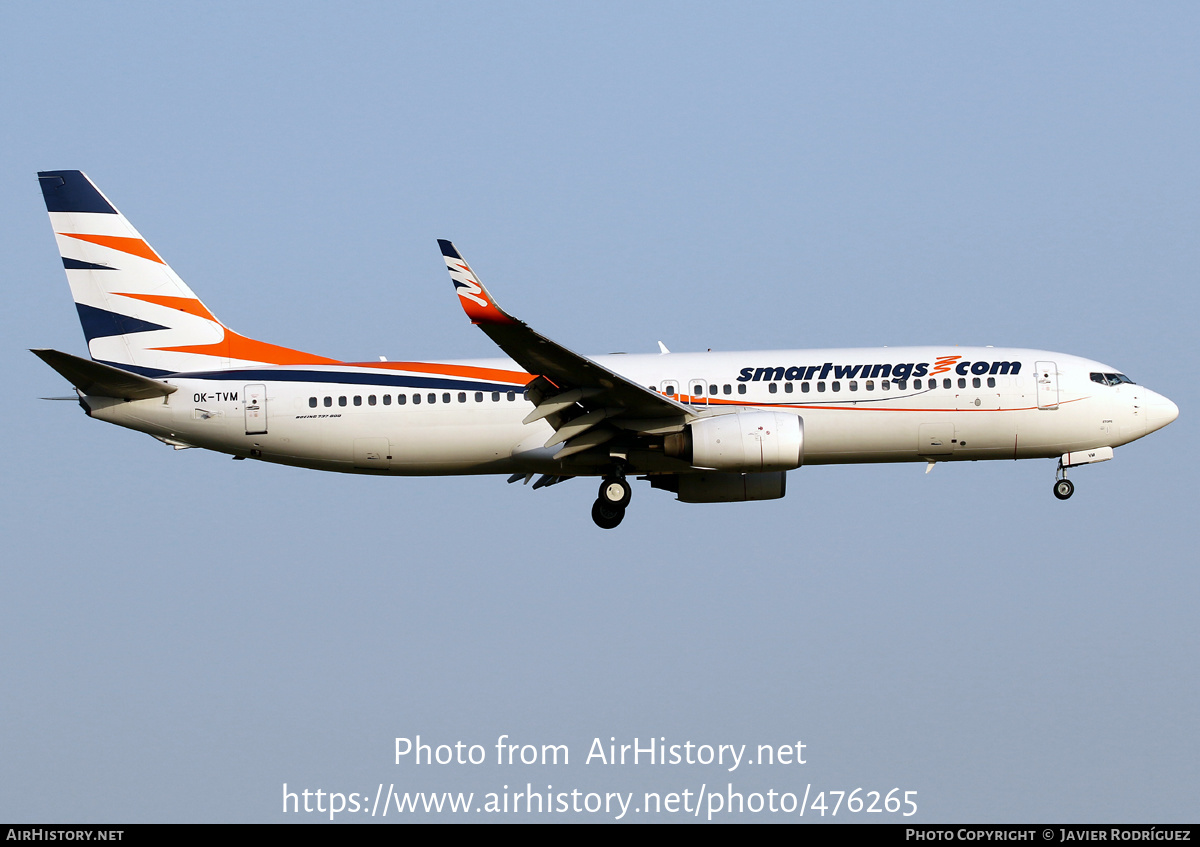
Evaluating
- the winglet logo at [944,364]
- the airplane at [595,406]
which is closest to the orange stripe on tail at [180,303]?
the airplane at [595,406]

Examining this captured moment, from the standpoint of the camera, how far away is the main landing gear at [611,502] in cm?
2906

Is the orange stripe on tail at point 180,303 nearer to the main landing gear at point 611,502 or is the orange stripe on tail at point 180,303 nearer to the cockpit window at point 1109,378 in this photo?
the main landing gear at point 611,502

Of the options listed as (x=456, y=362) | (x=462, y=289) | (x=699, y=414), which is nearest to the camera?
(x=462, y=289)

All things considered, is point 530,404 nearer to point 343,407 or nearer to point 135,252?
point 343,407

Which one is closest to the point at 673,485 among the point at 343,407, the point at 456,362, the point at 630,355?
the point at 630,355

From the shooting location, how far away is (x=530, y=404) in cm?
2864

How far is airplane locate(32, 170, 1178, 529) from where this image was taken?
28297 millimetres

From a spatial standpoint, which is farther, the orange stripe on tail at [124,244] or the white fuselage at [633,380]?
the orange stripe on tail at [124,244]

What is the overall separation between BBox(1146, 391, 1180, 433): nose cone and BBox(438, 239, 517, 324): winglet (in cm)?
1593

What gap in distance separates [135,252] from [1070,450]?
75.7 ft

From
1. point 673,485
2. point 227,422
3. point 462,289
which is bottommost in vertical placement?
point 673,485

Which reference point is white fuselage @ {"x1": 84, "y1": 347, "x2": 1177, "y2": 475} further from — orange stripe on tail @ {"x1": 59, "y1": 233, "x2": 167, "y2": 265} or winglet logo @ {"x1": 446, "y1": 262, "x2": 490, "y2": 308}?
winglet logo @ {"x1": 446, "y1": 262, "x2": 490, "y2": 308}

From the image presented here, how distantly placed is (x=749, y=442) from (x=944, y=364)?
565 cm

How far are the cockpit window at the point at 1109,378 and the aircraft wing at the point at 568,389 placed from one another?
10048 mm
